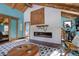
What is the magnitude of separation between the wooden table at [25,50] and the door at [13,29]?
0.23 m

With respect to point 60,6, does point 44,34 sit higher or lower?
lower

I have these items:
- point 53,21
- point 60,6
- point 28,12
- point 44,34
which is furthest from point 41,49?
point 60,6

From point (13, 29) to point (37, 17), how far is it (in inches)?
21.7

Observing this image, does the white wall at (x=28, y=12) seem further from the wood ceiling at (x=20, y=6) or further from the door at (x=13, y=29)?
the door at (x=13, y=29)

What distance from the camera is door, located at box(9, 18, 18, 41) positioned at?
95.9 inches

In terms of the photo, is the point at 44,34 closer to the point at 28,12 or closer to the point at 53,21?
the point at 53,21

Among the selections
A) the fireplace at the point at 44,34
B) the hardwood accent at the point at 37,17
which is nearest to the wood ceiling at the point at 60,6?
the hardwood accent at the point at 37,17

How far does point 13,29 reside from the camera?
246 cm

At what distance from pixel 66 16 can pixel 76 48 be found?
0.67 metres

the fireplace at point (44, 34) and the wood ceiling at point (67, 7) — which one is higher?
the wood ceiling at point (67, 7)

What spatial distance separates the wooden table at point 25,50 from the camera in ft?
7.94

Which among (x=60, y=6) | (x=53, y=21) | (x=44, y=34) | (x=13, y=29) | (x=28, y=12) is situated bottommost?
(x=44, y=34)

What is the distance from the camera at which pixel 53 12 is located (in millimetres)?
2395

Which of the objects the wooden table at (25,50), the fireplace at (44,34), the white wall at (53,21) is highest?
the white wall at (53,21)
